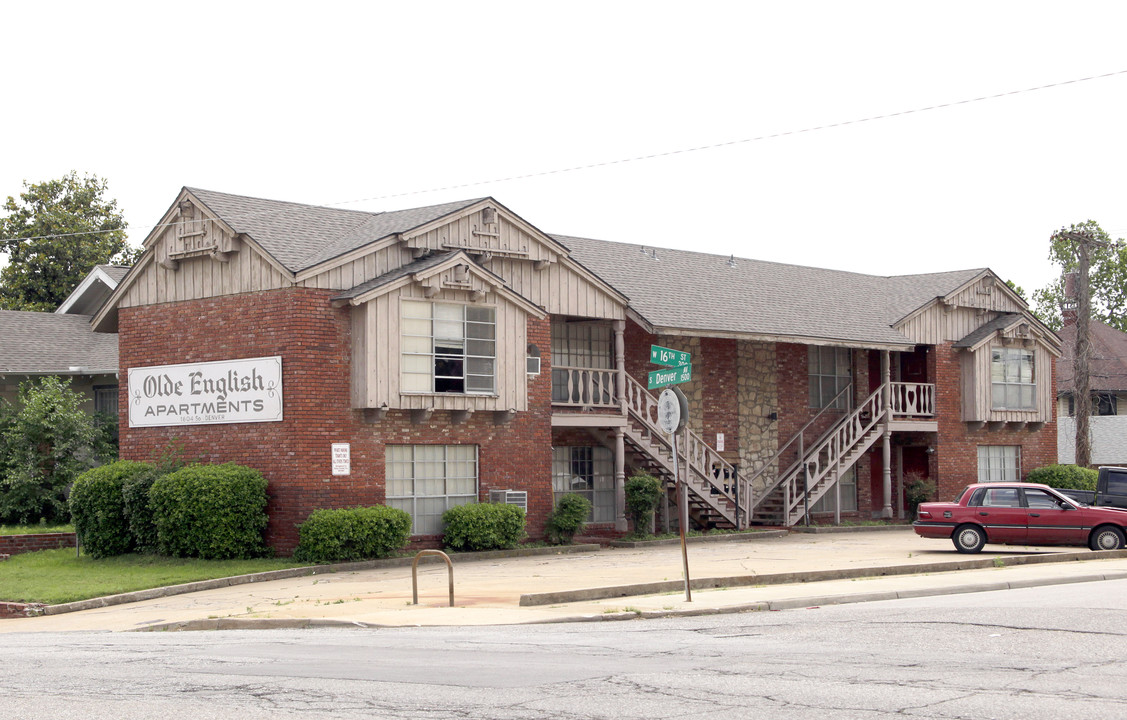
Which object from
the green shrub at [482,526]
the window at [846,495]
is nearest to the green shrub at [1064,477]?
the window at [846,495]

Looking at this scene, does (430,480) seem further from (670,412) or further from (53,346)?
(53,346)

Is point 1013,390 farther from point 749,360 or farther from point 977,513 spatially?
point 977,513

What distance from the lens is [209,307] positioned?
2811 centimetres

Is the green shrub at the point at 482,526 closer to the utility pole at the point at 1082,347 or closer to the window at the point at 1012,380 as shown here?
the window at the point at 1012,380

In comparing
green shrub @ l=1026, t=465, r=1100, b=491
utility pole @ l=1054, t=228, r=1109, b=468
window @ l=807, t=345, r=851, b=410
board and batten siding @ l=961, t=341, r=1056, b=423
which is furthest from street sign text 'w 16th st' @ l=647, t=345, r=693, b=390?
utility pole @ l=1054, t=228, r=1109, b=468

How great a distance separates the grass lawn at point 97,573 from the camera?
73.5 feet

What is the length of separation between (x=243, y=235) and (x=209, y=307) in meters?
1.82

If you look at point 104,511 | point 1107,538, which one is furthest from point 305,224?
point 1107,538

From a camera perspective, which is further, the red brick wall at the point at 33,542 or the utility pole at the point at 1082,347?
the utility pole at the point at 1082,347

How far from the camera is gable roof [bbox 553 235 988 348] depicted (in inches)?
1351

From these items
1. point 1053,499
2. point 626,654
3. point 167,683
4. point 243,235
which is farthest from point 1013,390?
point 167,683

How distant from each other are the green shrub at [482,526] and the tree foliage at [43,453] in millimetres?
10788

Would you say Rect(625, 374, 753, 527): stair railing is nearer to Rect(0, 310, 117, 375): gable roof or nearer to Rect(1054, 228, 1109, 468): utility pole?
Rect(0, 310, 117, 375): gable roof

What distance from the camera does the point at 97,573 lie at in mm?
24922
